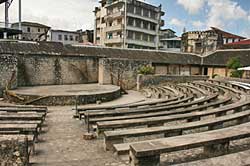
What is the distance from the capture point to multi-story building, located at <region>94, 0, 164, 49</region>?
135 ft

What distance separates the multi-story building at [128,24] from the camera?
4116 cm

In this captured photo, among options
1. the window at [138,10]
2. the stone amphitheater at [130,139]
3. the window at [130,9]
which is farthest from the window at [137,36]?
the stone amphitheater at [130,139]

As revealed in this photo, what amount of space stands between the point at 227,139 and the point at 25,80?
18586mm

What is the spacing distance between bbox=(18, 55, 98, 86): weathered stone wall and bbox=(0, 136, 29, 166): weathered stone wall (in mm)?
17265

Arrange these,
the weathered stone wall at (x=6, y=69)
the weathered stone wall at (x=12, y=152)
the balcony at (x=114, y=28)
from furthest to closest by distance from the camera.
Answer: the balcony at (x=114, y=28) → the weathered stone wall at (x=6, y=69) → the weathered stone wall at (x=12, y=152)

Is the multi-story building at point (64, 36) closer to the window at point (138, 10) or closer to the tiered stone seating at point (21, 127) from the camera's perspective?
the window at point (138, 10)

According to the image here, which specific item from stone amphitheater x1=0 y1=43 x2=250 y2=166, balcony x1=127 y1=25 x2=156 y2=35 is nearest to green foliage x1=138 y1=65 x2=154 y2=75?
stone amphitheater x1=0 y1=43 x2=250 y2=166

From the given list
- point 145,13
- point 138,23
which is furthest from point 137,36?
point 145,13

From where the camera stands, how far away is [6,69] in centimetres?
1736

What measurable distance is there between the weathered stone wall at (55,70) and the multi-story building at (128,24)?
19.2 meters

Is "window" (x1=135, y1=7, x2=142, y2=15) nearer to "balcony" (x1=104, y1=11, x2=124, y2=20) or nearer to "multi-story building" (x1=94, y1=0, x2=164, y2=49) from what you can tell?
"multi-story building" (x1=94, y1=0, x2=164, y2=49)

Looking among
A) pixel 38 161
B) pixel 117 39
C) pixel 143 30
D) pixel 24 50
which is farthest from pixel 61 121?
→ pixel 143 30

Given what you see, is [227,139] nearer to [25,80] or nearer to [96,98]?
[96,98]

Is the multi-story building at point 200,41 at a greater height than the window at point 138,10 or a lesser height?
lesser
